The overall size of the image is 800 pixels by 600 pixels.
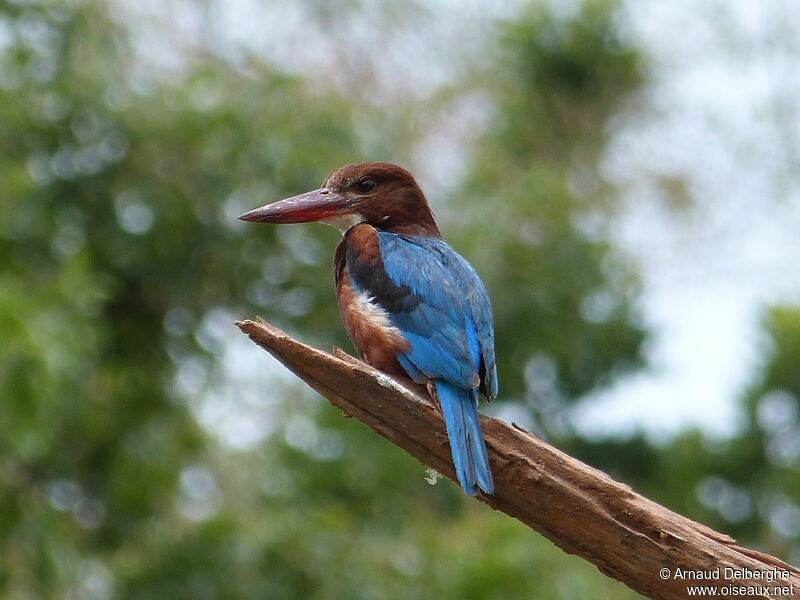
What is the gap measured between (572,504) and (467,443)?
13.0 inches

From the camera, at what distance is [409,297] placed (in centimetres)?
425

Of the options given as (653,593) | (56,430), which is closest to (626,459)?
(56,430)

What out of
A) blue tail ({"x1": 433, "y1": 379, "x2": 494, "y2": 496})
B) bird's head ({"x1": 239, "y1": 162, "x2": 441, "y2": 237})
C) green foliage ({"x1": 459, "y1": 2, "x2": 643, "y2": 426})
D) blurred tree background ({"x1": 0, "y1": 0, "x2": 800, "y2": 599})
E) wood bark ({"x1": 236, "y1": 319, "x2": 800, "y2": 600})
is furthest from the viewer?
green foliage ({"x1": 459, "y1": 2, "x2": 643, "y2": 426})

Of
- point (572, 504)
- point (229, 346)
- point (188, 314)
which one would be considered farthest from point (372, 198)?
point (229, 346)

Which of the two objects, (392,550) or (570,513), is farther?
(392,550)

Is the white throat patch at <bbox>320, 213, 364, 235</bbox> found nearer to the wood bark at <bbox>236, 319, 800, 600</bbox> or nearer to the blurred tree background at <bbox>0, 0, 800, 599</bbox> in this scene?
the wood bark at <bbox>236, 319, 800, 600</bbox>

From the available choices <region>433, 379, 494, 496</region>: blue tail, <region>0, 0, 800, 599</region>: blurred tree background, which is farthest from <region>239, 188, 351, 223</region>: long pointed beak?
<region>0, 0, 800, 599</region>: blurred tree background

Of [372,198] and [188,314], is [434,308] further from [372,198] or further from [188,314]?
[188,314]

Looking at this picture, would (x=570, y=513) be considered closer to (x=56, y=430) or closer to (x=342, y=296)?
(x=342, y=296)

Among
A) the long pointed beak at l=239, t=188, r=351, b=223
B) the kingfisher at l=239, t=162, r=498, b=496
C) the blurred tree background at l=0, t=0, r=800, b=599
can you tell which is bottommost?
the blurred tree background at l=0, t=0, r=800, b=599

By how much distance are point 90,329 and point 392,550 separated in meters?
2.62

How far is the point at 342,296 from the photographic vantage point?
4402 millimetres

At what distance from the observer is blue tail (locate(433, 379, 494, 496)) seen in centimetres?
351

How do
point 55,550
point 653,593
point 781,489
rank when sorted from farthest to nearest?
point 781,489 → point 55,550 → point 653,593
